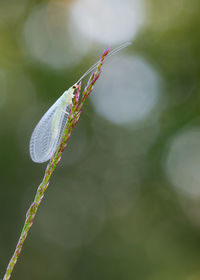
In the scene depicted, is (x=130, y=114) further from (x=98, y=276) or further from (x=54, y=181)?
(x=98, y=276)

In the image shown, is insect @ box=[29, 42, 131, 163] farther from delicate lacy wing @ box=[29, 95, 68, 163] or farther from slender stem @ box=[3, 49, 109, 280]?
slender stem @ box=[3, 49, 109, 280]

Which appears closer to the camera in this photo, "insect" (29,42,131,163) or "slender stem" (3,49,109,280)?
"slender stem" (3,49,109,280)

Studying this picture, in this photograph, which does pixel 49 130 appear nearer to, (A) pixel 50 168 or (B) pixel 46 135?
(B) pixel 46 135

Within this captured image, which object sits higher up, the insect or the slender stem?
the insect

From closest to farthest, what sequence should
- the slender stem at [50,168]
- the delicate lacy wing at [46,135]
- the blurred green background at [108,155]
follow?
the slender stem at [50,168] → the delicate lacy wing at [46,135] → the blurred green background at [108,155]

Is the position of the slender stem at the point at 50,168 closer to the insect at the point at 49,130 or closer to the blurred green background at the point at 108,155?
the insect at the point at 49,130

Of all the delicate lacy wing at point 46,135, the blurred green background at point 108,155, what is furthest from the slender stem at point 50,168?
the blurred green background at point 108,155

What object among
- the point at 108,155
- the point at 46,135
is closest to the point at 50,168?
the point at 46,135

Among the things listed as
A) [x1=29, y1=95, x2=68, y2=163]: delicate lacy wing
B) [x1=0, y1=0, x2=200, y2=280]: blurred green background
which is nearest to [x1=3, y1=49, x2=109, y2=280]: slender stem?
[x1=29, y1=95, x2=68, y2=163]: delicate lacy wing

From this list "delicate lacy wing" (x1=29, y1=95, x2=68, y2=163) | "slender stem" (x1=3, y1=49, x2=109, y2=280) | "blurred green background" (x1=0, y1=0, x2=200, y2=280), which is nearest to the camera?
"slender stem" (x1=3, y1=49, x2=109, y2=280)
